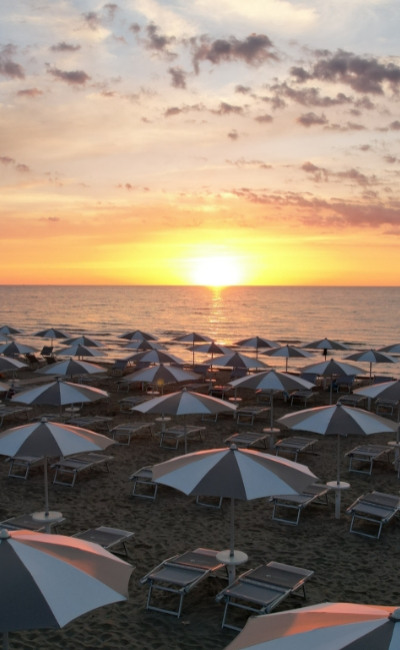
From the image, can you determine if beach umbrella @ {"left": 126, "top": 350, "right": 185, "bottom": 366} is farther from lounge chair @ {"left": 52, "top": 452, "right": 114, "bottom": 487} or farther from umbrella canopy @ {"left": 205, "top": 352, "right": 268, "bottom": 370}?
lounge chair @ {"left": 52, "top": 452, "right": 114, "bottom": 487}

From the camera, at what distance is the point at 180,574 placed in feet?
23.9

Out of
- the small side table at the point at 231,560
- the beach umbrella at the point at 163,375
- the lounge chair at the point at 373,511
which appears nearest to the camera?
the small side table at the point at 231,560

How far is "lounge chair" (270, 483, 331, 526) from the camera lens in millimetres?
10033

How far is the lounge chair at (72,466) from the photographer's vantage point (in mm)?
11867

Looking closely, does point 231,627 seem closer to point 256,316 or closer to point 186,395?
point 186,395

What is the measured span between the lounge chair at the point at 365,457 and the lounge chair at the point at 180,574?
5788 mm

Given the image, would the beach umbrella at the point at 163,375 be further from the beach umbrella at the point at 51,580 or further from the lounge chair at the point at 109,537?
the beach umbrella at the point at 51,580

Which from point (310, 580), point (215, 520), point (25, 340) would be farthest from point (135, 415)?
point (25, 340)

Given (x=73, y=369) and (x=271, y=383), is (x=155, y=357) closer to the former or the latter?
(x=73, y=369)

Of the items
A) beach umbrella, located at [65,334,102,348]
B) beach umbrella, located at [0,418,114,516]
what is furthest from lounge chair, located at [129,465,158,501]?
beach umbrella, located at [65,334,102,348]

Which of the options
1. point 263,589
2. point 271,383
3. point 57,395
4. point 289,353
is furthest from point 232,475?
point 289,353

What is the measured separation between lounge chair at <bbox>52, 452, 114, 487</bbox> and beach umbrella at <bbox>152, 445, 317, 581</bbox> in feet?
16.9

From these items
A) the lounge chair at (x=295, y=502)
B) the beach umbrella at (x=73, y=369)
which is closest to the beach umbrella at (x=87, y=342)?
the beach umbrella at (x=73, y=369)

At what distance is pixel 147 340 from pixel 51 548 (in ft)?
70.5
